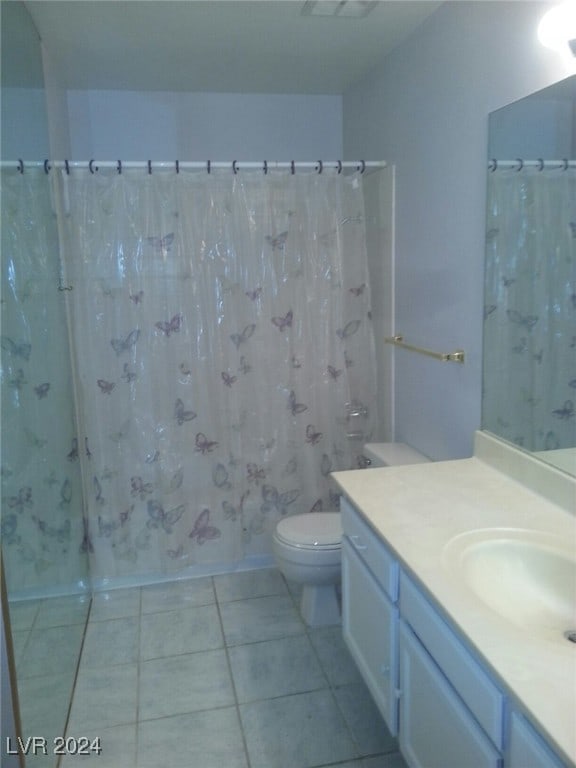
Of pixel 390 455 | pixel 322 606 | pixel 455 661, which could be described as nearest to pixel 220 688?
pixel 322 606

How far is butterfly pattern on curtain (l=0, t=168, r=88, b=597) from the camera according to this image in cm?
175

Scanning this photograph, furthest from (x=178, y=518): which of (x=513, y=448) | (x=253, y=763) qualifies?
(x=513, y=448)

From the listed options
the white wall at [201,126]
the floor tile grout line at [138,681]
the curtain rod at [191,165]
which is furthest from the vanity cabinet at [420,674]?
the white wall at [201,126]

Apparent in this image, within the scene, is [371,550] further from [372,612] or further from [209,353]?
[209,353]

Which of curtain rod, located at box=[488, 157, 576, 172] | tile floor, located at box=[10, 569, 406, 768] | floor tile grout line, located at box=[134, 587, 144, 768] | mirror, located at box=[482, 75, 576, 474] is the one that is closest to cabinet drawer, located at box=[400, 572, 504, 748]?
mirror, located at box=[482, 75, 576, 474]

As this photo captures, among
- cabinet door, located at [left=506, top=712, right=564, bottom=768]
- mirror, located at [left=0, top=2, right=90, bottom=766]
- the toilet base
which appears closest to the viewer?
cabinet door, located at [left=506, top=712, right=564, bottom=768]

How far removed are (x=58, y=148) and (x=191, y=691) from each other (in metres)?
2.30

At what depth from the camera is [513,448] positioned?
72.7 inches

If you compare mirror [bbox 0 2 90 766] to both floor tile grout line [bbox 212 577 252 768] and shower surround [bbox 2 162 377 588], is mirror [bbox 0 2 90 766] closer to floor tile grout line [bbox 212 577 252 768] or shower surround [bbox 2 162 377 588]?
shower surround [bbox 2 162 377 588]

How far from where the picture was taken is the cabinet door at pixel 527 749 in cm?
92

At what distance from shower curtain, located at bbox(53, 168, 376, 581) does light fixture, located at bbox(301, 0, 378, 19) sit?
643 millimetres

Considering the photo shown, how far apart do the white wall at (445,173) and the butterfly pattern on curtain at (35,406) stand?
1.46 meters

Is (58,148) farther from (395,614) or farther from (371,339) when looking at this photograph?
(395,614)

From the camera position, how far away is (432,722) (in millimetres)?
1332
